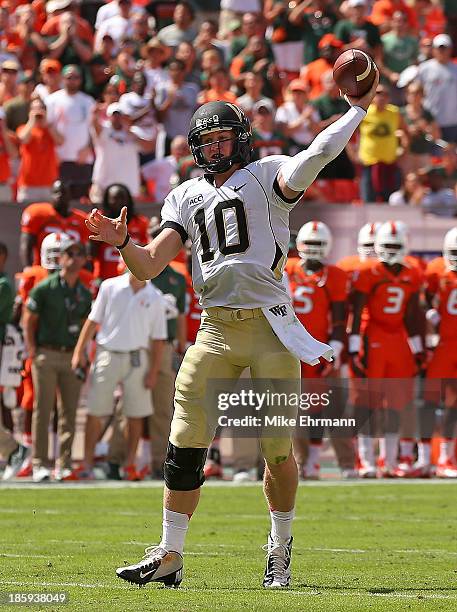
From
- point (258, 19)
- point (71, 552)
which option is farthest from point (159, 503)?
point (258, 19)

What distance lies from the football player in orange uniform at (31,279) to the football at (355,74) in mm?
6535

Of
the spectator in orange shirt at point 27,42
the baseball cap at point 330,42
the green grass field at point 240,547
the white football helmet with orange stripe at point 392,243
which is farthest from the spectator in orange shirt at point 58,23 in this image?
the green grass field at point 240,547

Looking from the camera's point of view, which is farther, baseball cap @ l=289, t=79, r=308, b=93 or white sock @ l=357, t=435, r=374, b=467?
baseball cap @ l=289, t=79, r=308, b=93

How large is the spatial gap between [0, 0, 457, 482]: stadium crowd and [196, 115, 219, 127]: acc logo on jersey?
5.84 metres

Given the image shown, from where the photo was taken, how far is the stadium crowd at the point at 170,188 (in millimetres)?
13047

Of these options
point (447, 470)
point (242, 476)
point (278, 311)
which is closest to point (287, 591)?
point (278, 311)

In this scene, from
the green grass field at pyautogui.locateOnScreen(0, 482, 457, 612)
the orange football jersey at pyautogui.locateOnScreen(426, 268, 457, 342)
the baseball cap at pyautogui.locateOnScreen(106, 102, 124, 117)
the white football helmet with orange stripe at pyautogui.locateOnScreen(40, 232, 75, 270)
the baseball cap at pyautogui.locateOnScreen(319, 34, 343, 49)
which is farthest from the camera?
the baseball cap at pyautogui.locateOnScreen(319, 34, 343, 49)

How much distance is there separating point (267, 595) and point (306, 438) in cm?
683

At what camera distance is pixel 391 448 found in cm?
1361

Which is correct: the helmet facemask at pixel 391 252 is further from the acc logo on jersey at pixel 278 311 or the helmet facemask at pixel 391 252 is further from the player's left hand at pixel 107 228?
the player's left hand at pixel 107 228

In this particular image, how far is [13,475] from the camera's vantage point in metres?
12.8

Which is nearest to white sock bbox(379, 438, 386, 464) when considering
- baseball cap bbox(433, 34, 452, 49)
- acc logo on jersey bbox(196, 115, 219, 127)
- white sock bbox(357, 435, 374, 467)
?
white sock bbox(357, 435, 374, 467)

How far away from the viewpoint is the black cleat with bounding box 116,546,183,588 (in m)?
6.55

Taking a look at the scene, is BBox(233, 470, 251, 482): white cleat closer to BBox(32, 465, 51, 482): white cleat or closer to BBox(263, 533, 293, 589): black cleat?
BBox(32, 465, 51, 482): white cleat
